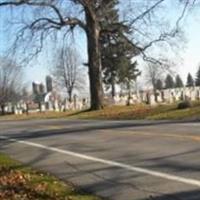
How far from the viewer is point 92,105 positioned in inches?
1796

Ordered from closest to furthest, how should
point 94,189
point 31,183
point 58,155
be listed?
point 94,189 → point 31,183 → point 58,155

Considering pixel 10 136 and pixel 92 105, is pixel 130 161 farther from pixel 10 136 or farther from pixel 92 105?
pixel 92 105

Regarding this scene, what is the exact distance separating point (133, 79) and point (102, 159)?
80.6 meters

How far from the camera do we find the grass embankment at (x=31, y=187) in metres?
10.8

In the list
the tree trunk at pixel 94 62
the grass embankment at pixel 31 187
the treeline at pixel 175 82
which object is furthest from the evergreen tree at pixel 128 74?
the grass embankment at pixel 31 187

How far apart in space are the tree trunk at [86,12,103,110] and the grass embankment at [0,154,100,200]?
30.7 m

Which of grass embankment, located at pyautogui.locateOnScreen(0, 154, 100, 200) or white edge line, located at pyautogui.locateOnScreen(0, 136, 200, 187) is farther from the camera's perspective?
white edge line, located at pyautogui.locateOnScreen(0, 136, 200, 187)

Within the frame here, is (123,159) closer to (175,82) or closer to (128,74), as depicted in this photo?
(128,74)

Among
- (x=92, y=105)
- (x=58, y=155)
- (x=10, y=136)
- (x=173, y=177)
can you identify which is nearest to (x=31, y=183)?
(x=173, y=177)

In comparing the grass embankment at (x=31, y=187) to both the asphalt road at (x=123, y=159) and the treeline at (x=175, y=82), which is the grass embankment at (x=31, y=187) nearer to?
the asphalt road at (x=123, y=159)

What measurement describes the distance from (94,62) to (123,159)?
31135 millimetres

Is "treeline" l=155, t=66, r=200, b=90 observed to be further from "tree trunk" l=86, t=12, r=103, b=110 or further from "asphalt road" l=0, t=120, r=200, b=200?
"asphalt road" l=0, t=120, r=200, b=200

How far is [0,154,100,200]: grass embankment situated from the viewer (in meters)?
10.8

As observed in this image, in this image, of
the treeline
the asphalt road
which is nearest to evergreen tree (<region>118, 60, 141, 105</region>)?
the treeline
